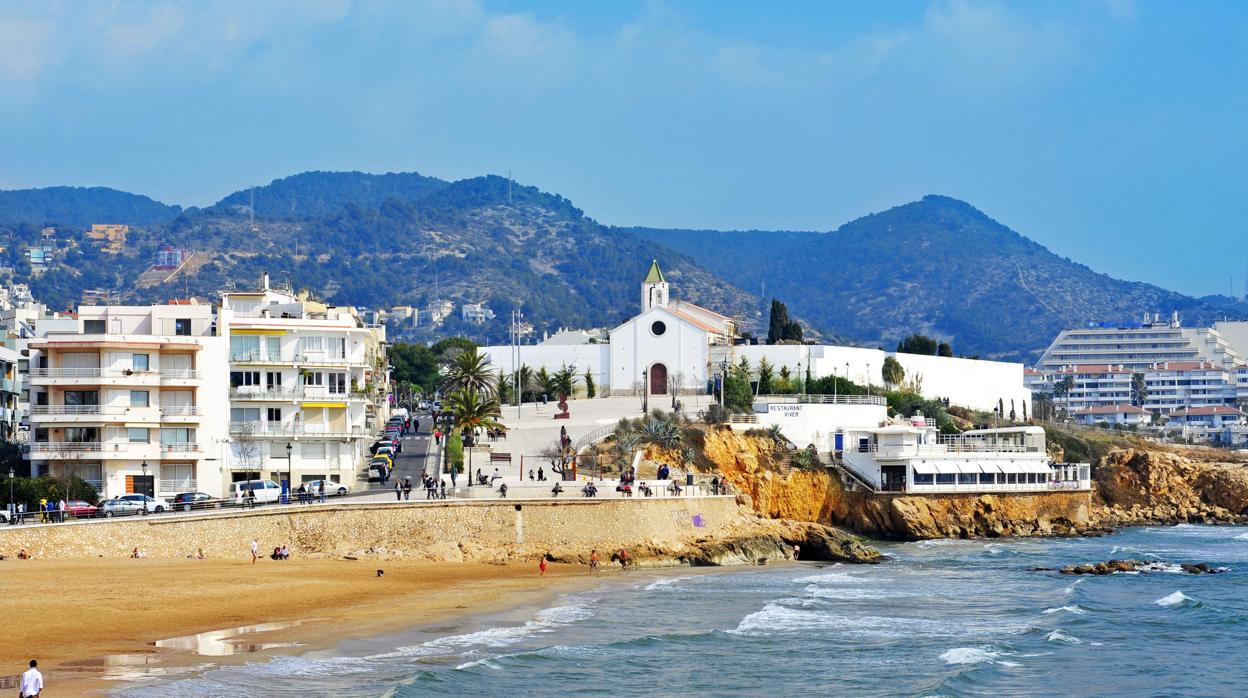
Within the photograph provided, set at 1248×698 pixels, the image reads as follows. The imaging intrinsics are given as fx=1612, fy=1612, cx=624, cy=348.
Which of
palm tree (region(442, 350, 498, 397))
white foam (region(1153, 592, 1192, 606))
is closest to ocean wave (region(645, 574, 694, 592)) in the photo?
white foam (region(1153, 592, 1192, 606))

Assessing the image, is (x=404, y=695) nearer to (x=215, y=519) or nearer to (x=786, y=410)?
(x=215, y=519)

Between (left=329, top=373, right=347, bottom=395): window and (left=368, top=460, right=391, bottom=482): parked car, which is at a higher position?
(left=329, top=373, right=347, bottom=395): window

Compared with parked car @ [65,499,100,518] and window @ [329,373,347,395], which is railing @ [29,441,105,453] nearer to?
parked car @ [65,499,100,518]

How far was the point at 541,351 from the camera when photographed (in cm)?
9925

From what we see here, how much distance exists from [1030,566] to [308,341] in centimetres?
2763

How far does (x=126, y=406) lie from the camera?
177 feet

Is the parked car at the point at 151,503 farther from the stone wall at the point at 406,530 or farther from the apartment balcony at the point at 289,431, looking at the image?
the apartment balcony at the point at 289,431

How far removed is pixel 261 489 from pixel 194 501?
3.91m

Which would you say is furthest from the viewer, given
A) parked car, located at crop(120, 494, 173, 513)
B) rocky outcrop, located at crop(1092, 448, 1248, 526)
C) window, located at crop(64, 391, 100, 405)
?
rocky outcrop, located at crop(1092, 448, 1248, 526)

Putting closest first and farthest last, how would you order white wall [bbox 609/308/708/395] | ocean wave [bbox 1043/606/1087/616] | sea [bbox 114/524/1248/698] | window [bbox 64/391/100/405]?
sea [bbox 114/524/1248/698]
ocean wave [bbox 1043/606/1087/616]
window [bbox 64/391/100/405]
white wall [bbox 609/308/708/395]

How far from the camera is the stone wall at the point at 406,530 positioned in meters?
43.5

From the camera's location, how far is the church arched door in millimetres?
95000

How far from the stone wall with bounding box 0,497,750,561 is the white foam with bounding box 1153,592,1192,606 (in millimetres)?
15615

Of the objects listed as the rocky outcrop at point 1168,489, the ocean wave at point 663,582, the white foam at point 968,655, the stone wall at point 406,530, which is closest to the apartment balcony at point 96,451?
the stone wall at point 406,530
